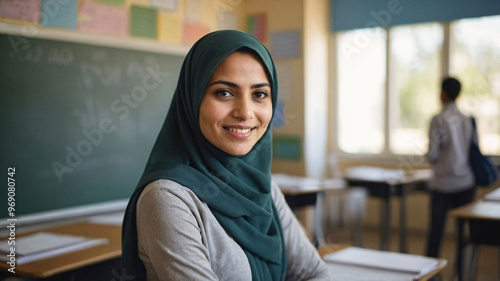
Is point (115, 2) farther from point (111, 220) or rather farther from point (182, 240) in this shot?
point (182, 240)

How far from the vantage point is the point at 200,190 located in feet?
3.81

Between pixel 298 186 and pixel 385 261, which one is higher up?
pixel 385 261

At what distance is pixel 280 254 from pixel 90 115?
2.02 m

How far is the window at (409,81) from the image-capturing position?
5.17m

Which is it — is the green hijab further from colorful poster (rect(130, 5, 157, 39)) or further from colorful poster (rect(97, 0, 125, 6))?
colorful poster (rect(130, 5, 157, 39))

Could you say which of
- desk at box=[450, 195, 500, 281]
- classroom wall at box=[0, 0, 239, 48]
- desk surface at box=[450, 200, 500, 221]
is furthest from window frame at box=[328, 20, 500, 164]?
desk at box=[450, 195, 500, 281]

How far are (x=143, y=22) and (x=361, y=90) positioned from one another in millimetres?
3092

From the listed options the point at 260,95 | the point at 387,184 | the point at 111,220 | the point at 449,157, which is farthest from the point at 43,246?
the point at 387,184

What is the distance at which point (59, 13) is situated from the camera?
2.99m

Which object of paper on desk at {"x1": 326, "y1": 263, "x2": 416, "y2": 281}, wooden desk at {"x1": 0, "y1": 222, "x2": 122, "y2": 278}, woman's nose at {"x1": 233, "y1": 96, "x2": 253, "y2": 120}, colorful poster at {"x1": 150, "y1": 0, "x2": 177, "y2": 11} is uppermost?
colorful poster at {"x1": 150, "y1": 0, "x2": 177, "y2": 11}

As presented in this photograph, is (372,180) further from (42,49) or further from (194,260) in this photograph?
(194,260)

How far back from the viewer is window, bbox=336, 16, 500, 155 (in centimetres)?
517

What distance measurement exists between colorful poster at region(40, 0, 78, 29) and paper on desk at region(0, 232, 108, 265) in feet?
4.25

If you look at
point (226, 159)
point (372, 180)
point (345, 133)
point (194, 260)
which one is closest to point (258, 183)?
point (226, 159)
